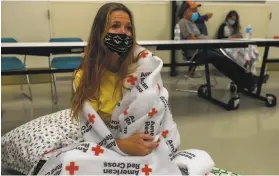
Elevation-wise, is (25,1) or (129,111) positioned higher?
(25,1)

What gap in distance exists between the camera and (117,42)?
111cm

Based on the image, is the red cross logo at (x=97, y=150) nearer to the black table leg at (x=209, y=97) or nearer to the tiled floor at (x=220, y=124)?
the tiled floor at (x=220, y=124)

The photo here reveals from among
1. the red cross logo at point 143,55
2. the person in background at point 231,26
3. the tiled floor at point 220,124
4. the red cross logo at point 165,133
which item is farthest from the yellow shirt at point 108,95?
the person in background at point 231,26

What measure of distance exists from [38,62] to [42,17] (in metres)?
0.66

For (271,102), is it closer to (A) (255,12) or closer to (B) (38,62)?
(A) (255,12)

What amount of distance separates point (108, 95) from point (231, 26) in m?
3.97

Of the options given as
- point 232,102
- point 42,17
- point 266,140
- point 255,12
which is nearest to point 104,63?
point 266,140

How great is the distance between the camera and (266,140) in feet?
7.41

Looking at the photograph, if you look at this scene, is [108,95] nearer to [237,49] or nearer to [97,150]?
[97,150]

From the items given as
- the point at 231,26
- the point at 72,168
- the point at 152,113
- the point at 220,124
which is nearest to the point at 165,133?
the point at 152,113

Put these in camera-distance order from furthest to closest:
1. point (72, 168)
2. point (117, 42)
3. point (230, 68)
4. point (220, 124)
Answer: point (230, 68), point (220, 124), point (117, 42), point (72, 168)

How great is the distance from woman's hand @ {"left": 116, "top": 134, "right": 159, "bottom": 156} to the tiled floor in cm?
100

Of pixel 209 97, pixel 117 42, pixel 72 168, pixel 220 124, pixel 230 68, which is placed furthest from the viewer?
pixel 209 97

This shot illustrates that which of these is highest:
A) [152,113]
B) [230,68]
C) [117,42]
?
[117,42]
